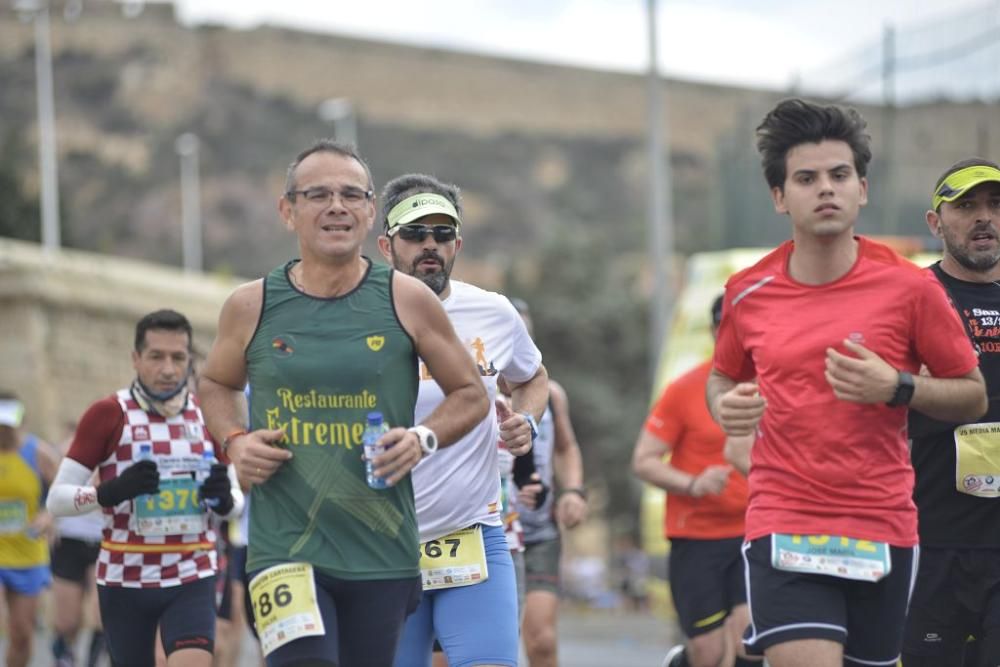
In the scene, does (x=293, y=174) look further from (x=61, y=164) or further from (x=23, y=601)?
(x=61, y=164)

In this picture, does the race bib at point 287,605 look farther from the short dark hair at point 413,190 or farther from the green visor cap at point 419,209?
the short dark hair at point 413,190

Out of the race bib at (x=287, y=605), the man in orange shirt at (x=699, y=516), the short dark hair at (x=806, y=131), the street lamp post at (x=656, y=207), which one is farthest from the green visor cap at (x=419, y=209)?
the street lamp post at (x=656, y=207)

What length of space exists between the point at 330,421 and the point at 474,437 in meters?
1.45

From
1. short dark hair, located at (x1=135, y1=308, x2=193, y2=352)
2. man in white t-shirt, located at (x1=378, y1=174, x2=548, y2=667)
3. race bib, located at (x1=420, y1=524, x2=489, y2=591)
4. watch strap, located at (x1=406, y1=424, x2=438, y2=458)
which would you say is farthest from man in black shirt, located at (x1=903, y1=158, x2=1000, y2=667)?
short dark hair, located at (x1=135, y1=308, x2=193, y2=352)

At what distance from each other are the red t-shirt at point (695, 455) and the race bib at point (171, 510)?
267 cm

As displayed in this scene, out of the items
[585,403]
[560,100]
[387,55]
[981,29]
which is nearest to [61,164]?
[387,55]

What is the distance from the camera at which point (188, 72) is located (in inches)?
3775

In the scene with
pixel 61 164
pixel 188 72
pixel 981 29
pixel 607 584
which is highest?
pixel 188 72

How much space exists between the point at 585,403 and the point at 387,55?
197 feet

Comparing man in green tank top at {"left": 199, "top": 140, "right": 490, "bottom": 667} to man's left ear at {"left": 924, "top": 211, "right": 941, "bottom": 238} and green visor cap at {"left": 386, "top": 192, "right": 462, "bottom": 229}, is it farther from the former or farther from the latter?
man's left ear at {"left": 924, "top": 211, "right": 941, "bottom": 238}

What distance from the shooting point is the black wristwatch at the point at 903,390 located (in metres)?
5.42

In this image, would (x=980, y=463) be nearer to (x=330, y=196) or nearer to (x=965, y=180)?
(x=965, y=180)

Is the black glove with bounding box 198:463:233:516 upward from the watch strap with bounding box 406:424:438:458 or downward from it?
downward

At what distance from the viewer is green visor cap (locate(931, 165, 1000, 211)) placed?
6.68m
